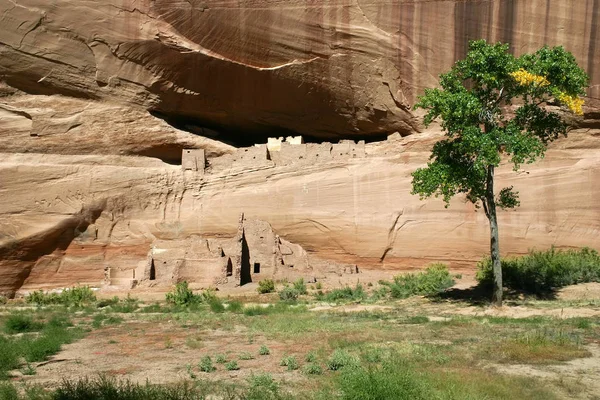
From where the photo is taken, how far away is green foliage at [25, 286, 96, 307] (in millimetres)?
18734

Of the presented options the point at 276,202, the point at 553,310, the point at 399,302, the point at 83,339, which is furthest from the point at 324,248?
the point at 83,339

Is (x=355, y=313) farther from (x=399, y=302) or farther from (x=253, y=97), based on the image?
(x=253, y=97)

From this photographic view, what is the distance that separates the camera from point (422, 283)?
17.5 meters

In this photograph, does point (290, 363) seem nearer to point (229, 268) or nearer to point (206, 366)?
point (206, 366)

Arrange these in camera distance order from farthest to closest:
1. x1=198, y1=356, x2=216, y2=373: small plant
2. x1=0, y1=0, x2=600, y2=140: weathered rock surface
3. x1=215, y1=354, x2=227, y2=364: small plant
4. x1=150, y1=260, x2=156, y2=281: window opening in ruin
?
1. x1=150, y1=260, x2=156, y2=281: window opening in ruin
2. x1=0, y1=0, x2=600, y2=140: weathered rock surface
3. x1=215, y1=354, x2=227, y2=364: small plant
4. x1=198, y1=356, x2=216, y2=373: small plant

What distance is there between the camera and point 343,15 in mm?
18312

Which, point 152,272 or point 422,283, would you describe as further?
point 152,272

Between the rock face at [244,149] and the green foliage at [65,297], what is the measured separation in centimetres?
112

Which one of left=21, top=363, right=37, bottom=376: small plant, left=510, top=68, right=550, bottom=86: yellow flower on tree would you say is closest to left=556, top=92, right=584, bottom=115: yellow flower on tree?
left=510, top=68, right=550, bottom=86: yellow flower on tree

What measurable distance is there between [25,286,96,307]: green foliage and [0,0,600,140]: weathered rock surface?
561 centimetres

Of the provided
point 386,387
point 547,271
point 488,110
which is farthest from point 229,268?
point 386,387

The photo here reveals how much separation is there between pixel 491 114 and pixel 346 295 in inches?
226

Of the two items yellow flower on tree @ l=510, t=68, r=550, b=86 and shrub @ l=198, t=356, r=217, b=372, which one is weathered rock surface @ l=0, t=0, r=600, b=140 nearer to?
yellow flower on tree @ l=510, t=68, r=550, b=86

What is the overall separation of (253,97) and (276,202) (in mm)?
3274
